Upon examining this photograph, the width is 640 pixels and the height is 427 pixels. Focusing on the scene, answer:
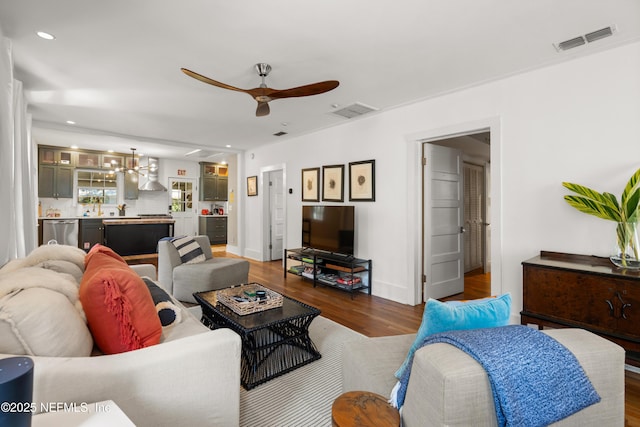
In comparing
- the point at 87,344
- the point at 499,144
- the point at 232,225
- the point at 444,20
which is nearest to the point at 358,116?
the point at 499,144

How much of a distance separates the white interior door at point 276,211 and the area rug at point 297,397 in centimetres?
437

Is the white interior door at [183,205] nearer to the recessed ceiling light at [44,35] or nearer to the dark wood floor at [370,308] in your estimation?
the dark wood floor at [370,308]

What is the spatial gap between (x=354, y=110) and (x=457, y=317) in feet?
11.3

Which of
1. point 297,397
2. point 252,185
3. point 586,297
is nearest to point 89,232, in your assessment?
point 252,185

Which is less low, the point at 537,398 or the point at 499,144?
→ the point at 499,144

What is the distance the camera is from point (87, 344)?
1.32 metres

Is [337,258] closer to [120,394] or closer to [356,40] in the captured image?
[356,40]

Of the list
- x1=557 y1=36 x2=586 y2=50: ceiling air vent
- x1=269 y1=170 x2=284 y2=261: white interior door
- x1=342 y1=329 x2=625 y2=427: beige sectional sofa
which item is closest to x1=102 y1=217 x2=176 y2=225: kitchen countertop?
x1=269 y1=170 x2=284 y2=261: white interior door

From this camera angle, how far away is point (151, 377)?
4.06 ft

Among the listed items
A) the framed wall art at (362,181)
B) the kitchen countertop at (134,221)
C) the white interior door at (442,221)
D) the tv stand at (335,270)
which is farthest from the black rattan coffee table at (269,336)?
the kitchen countertop at (134,221)

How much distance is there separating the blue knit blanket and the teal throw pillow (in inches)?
5.9

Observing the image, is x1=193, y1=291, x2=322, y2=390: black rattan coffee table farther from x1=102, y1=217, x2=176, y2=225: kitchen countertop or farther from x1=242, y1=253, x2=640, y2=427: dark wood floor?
x1=102, y1=217, x2=176, y2=225: kitchen countertop

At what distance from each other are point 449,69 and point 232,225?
20.9 ft

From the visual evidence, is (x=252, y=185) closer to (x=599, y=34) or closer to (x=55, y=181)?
(x=55, y=181)
